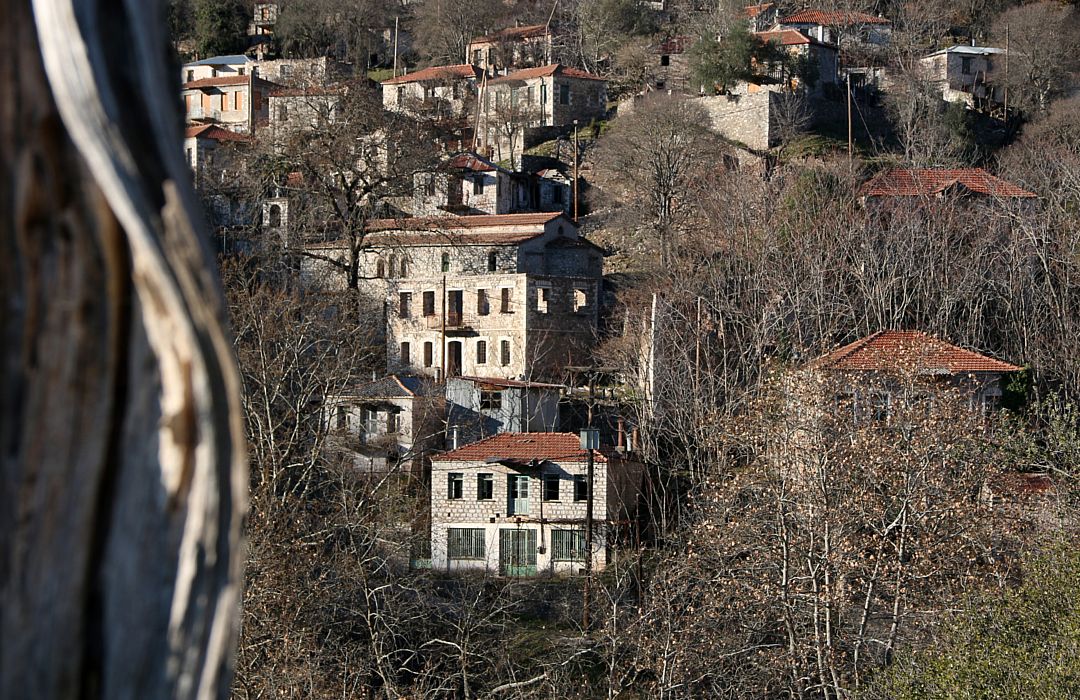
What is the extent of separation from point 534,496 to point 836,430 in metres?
8.15

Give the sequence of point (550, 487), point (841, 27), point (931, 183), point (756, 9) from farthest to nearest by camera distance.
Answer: point (756, 9), point (841, 27), point (931, 183), point (550, 487)

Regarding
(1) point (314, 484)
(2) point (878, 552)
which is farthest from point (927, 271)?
(1) point (314, 484)

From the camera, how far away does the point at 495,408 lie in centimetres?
3684

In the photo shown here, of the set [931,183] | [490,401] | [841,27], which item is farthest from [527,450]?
[841,27]

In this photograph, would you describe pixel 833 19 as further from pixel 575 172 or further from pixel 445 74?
pixel 575 172

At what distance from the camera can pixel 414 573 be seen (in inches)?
1004

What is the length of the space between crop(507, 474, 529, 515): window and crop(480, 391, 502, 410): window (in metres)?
6.08

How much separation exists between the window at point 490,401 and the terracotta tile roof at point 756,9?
128 ft

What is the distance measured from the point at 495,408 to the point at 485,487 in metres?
6.10

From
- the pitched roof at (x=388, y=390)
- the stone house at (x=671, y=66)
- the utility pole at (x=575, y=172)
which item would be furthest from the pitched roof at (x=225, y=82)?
the pitched roof at (x=388, y=390)

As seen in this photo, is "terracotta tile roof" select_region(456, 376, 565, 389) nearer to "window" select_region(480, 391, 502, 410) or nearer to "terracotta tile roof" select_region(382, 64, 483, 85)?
"window" select_region(480, 391, 502, 410)

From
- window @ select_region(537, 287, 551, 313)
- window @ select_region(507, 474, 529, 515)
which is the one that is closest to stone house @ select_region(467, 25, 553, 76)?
window @ select_region(537, 287, 551, 313)

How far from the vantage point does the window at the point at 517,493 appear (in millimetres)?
30750

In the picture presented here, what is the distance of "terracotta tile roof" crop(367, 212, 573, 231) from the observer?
4288 centimetres
